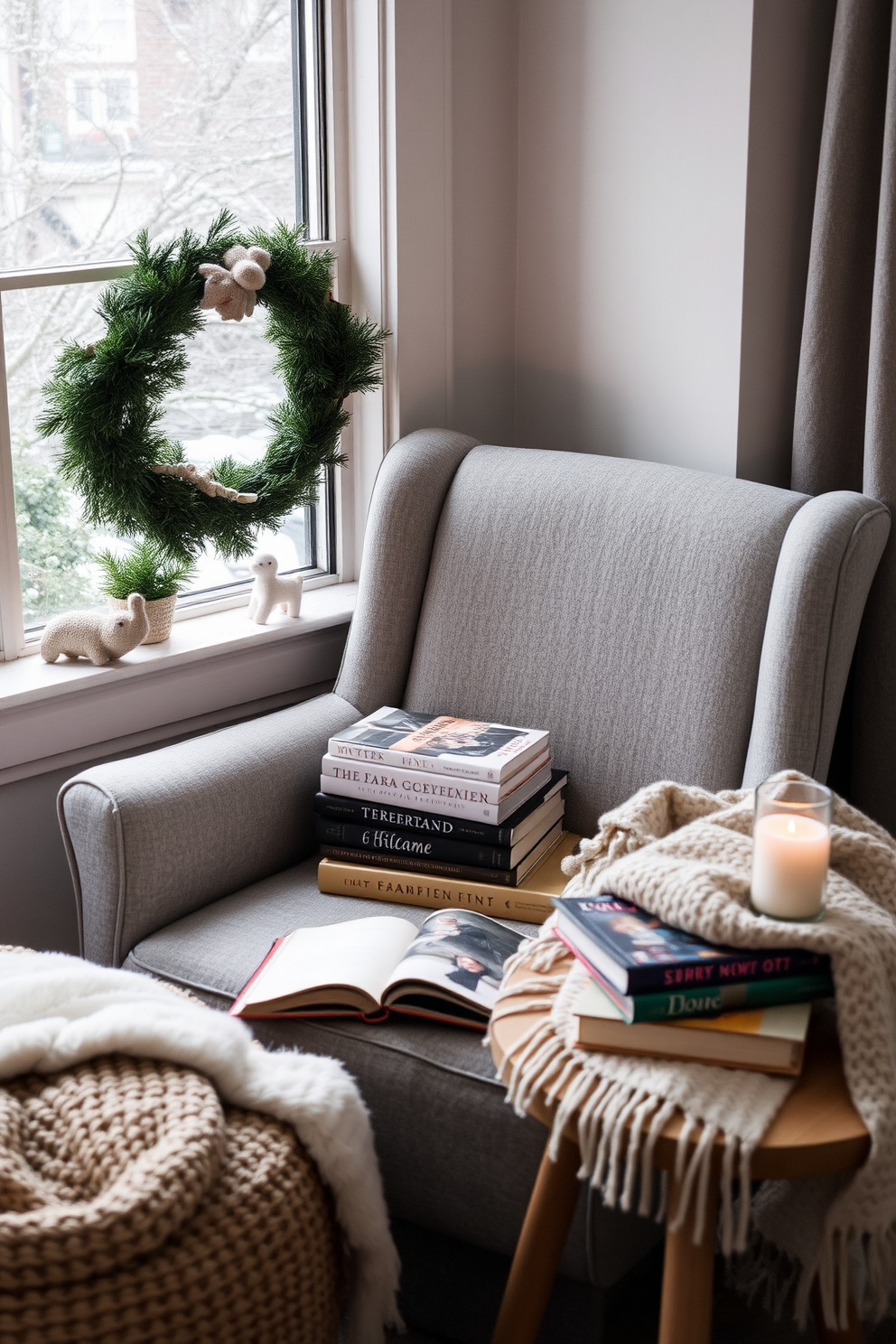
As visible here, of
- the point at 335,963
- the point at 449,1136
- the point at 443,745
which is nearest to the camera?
the point at 449,1136

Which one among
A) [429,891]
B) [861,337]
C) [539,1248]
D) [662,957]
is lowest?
[539,1248]

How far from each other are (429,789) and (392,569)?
1.49 feet

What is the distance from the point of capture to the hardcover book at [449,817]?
5.42ft

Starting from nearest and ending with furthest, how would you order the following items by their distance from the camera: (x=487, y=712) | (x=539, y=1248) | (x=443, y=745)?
(x=539, y=1248) < (x=443, y=745) < (x=487, y=712)

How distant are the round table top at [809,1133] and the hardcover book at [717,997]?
7 centimetres

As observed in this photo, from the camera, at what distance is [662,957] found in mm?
1093

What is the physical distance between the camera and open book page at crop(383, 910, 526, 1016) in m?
1.36

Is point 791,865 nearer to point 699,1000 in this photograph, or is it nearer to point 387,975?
point 699,1000

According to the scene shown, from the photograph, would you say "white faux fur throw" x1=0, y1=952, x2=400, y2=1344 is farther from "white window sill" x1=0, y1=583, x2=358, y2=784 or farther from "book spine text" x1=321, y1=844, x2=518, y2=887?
"white window sill" x1=0, y1=583, x2=358, y2=784

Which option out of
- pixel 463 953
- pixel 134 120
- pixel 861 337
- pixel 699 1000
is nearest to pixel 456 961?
pixel 463 953

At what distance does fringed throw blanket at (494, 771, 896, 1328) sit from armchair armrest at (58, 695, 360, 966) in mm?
561

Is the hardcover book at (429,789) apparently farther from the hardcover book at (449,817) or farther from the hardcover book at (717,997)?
the hardcover book at (717,997)

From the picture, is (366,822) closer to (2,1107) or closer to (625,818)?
(625,818)

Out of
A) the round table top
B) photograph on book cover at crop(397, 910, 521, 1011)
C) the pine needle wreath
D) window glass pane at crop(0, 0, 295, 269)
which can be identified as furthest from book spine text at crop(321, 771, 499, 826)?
window glass pane at crop(0, 0, 295, 269)
